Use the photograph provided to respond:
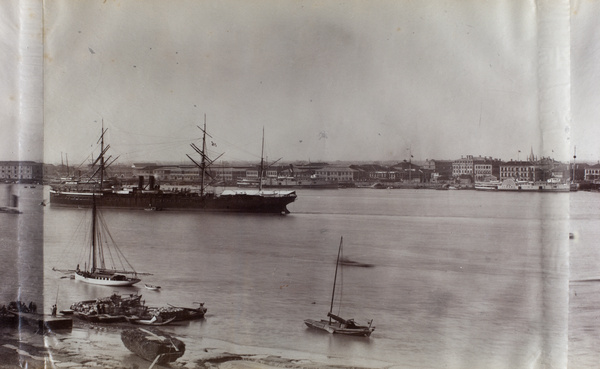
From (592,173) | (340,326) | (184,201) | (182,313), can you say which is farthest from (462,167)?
(182,313)

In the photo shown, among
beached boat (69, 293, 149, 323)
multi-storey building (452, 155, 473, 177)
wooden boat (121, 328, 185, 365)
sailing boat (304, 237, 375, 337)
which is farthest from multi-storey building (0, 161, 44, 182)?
multi-storey building (452, 155, 473, 177)

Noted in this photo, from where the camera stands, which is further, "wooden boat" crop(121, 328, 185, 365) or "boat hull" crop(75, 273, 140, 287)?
"boat hull" crop(75, 273, 140, 287)

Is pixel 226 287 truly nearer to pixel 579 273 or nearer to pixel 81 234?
pixel 81 234

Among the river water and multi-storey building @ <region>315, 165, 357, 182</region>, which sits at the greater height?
multi-storey building @ <region>315, 165, 357, 182</region>

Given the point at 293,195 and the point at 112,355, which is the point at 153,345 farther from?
the point at 293,195

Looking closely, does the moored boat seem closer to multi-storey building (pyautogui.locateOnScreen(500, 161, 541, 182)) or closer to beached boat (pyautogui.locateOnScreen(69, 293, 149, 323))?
multi-storey building (pyautogui.locateOnScreen(500, 161, 541, 182))

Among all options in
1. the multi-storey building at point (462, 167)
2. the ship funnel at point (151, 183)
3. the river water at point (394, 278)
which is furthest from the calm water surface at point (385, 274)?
the ship funnel at point (151, 183)

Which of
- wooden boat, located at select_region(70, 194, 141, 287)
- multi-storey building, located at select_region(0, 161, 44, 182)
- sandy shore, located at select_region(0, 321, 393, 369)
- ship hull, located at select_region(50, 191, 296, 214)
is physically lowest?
sandy shore, located at select_region(0, 321, 393, 369)

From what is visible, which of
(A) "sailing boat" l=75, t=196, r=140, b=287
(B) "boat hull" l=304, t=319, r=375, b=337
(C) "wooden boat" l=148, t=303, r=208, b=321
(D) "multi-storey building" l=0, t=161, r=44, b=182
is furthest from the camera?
(D) "multi-storey building" l=0, t=161, r=44, b=182

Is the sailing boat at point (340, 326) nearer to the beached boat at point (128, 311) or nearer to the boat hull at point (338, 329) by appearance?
the boat hull at point (338, 329)
